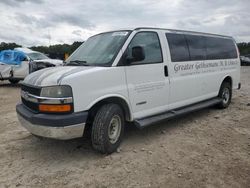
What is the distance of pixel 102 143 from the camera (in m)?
4.10

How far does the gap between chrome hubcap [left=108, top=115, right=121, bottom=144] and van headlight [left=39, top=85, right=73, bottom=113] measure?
877mm

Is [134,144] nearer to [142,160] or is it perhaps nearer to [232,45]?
[142,160]

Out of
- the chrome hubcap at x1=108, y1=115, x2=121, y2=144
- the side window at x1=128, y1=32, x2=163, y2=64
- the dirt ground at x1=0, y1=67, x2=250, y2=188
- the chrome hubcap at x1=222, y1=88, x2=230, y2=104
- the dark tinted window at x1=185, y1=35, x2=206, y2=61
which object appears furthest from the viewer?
the chrome hubcap at x1=222, y1=88, x2=230, y2=104

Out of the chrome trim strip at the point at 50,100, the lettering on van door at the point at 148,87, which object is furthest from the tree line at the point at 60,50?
the chrome trim strip at the point at 50,100

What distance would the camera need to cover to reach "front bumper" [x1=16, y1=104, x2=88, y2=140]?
146 inches

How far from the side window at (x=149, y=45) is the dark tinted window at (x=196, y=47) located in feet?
4.02

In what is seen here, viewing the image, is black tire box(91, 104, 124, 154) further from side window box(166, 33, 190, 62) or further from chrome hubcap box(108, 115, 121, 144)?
side window box(166, 33, 190, 62)

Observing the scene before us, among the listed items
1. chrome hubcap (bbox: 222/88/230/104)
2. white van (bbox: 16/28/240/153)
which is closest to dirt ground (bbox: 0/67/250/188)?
white van (bbox: 16/28/240/153)

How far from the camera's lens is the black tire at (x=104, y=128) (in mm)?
4059

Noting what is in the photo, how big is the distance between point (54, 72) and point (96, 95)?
78cm

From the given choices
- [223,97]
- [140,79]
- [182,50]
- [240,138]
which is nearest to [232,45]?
[223,97]

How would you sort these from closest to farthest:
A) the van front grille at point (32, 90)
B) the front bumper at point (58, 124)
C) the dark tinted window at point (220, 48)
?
the front bumper at point (58, 124)
the van front grille at point (32, 90)
the dark tinted window at point (220, 48)

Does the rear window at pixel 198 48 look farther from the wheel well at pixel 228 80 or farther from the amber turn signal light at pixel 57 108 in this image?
the amber turn signal light at pixel 57 108

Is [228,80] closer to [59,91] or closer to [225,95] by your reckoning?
[225,95]
